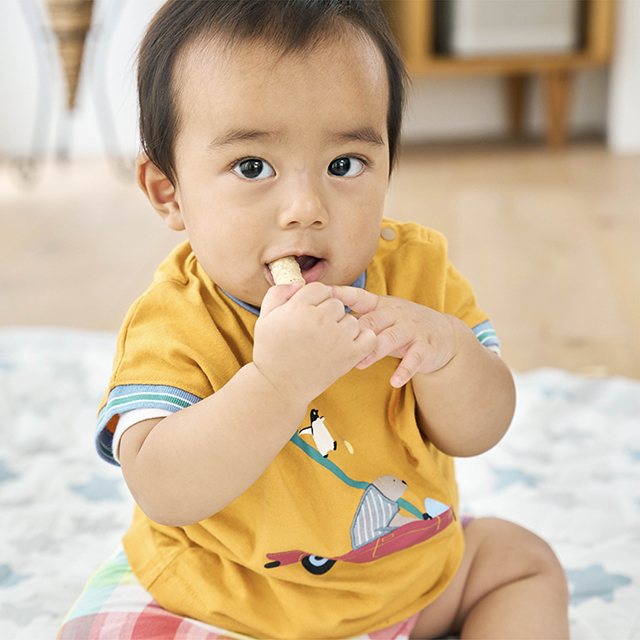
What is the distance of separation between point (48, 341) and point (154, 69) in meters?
0.77

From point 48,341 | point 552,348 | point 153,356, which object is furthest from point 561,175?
point 153,356

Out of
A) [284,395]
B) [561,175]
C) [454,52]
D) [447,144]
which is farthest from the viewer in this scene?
[447,144]

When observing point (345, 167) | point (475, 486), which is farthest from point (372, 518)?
point (475, 486)

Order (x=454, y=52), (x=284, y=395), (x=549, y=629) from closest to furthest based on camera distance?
(x=284, y=395), (x=549, y=629), (x=454, y=52)

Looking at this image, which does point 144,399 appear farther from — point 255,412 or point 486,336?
point 486,336

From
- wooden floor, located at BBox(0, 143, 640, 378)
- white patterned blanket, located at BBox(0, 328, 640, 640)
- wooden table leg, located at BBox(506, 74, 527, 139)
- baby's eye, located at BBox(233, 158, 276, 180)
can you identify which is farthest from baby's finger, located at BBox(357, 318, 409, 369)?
wooden table leg, located at BBox(506, 74, 527, 139)

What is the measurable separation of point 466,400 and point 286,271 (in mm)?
174

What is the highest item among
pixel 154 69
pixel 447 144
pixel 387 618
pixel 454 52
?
pixel 154 69

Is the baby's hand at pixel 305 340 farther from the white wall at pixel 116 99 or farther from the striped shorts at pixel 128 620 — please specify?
the white wall at pixel 116 99

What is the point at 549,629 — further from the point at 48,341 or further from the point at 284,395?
the point at 48,341

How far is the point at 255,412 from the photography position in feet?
1.56

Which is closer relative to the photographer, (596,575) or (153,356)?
(153,356)

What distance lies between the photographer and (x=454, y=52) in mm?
2861

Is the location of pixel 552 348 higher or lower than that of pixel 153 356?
lower
